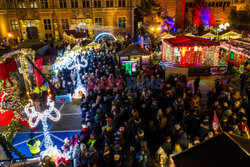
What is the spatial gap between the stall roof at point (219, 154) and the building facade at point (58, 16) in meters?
30.8

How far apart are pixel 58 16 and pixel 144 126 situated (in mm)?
28692

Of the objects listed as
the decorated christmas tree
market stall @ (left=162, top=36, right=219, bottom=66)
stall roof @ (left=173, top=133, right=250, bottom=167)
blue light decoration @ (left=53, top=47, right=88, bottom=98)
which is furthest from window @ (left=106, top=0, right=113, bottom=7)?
stall roof @ (left=173, top=133, right=250, bottom=167)

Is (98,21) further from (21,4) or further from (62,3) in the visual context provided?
(21,4)

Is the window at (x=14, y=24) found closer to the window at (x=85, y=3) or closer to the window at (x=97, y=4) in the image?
the window at (x=85, y=3)

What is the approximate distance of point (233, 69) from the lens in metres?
14.2

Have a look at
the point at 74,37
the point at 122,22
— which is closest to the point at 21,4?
the point at 74,37

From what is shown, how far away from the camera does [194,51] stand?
15016 millimetres

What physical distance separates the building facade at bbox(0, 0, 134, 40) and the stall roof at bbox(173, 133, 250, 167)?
30773mm

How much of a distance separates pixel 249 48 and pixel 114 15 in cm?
2201

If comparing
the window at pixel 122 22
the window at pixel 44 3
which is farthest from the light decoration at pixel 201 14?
the window at pixel 44 3

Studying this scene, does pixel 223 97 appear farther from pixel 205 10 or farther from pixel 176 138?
pixel 205 10

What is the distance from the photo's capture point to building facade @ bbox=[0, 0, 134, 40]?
29.7 m

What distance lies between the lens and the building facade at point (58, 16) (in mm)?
29734

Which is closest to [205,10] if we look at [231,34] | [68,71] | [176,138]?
[231,34]
